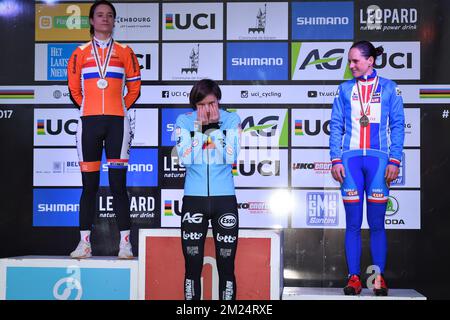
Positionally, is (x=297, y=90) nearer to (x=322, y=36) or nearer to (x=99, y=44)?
(x=322, y=36)

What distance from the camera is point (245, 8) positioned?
5.80 m

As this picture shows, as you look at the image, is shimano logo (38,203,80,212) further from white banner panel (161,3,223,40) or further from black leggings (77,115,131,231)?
white banner panel (161,3,223,40)

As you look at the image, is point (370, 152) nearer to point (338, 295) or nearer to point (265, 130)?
point (338, 295)

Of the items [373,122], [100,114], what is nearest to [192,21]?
[100,114]

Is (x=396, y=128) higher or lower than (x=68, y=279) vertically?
higher

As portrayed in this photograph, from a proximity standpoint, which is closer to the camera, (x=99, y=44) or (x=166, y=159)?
(x=99, y=44)

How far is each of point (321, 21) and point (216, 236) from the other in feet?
7.54

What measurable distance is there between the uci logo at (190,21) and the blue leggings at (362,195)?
186cm

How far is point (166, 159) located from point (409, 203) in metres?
2.00

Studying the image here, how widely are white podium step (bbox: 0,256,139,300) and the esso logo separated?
77 centimetres

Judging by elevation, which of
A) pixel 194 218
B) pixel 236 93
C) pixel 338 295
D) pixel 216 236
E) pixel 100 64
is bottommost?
pixel 338 295

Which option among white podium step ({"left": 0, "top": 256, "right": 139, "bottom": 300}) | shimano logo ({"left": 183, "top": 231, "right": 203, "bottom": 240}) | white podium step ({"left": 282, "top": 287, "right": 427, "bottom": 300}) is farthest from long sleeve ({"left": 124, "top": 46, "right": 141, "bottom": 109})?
white podium step ({"left": 282, "top": 287, "right": 427, "bottom": 300})

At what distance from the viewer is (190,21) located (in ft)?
19.1
